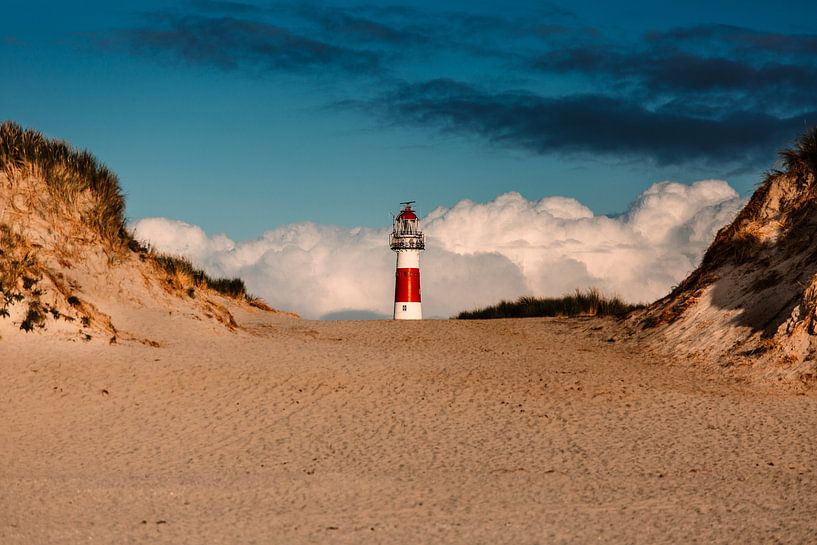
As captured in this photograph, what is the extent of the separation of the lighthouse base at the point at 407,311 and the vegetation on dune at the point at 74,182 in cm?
1411

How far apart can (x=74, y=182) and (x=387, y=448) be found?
37.3 feet

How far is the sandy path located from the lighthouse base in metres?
17.2

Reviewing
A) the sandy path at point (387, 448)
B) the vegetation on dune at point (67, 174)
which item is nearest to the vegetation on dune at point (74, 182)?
the vegetation on dune at point (67, 174)

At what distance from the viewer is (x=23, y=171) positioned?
18.3 meters

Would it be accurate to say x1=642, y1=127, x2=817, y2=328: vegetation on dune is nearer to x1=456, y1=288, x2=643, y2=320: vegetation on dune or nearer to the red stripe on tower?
x1=456, y1=288, x2=643, y2=320: vegetation on dune

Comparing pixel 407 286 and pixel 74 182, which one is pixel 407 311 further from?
pixel 74 182

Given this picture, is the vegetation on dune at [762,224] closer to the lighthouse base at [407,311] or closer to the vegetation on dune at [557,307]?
the vegetation on dune at [557,307]

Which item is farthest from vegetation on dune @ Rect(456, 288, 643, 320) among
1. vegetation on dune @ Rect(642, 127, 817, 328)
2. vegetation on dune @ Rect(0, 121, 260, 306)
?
vegetation on dune @ Rect(0, 121, 260, 306)

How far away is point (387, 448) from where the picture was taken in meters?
10.6

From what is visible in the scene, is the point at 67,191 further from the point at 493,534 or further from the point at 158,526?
the point at 493,534

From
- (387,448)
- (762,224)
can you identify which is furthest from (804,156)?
(387,448)

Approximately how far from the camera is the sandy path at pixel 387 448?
25.8 feet

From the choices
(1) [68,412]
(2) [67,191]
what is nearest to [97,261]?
(2) [67,191]

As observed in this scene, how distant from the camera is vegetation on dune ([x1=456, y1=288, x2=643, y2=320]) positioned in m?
24.0
